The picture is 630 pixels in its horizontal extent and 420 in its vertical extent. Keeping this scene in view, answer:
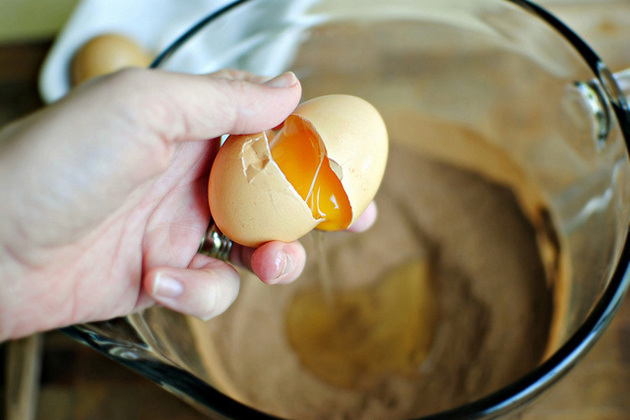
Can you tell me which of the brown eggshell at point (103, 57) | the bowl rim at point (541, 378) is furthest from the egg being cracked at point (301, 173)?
the brown eggshell at point (103, 57)

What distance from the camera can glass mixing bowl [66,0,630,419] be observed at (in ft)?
2.91

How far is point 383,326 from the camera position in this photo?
104 cm

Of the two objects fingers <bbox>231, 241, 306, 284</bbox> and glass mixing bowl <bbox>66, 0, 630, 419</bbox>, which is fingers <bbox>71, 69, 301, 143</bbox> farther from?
glass mixing bowl <bbox>66, 0, 630, 419</bbox>

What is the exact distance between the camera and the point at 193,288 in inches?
27.5

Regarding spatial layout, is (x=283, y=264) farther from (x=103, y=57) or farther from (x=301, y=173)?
(x=103, y=57)

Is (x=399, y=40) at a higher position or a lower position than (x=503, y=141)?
higher

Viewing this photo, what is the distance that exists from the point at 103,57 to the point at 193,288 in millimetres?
759

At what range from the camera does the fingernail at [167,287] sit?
2.21ft

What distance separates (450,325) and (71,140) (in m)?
0.73

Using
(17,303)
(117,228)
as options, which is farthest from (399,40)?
(17,303)

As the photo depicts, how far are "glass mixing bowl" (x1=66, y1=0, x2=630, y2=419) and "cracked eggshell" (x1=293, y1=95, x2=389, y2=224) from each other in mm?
199

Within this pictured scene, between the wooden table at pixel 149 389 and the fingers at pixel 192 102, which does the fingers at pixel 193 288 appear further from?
the wooden table at pixel 149 389

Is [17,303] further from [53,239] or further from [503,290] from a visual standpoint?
[503,290]

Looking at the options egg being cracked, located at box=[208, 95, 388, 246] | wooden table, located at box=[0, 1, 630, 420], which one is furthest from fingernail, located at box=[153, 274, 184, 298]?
wooden table, located at box=[0, 1, 630, 420]
